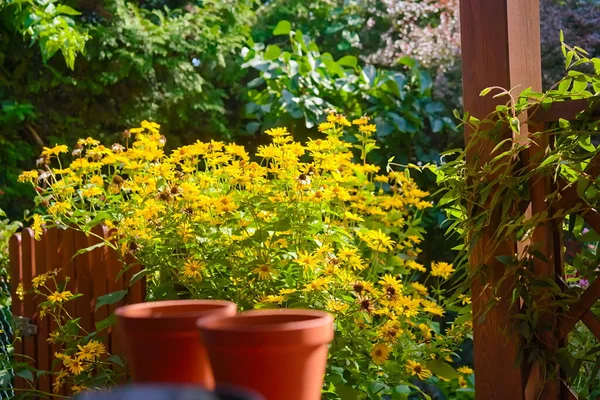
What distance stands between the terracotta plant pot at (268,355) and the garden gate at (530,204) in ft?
3.69

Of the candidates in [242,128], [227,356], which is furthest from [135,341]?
[242,128]

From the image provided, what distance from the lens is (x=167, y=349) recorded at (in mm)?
891

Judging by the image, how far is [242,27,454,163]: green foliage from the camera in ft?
15.6

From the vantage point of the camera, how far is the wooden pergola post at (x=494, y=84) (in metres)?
1.94

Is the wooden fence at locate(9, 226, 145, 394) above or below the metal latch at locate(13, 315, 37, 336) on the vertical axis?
above

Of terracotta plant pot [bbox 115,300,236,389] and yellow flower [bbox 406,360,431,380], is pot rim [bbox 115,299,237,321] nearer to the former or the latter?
terracotta plant pot [bbox 115,300,236,389]

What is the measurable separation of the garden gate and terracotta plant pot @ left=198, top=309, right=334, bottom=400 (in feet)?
3.69

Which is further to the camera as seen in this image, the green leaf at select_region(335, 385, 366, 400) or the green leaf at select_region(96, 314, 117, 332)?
the green leaf at select_region(96, 314, 117, 332)

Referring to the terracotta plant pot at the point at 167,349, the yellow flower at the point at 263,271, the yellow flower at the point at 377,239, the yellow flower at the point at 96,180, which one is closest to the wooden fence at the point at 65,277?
the yellow flower at the point at 96,180

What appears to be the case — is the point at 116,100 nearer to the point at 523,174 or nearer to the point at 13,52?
the point at 13,52

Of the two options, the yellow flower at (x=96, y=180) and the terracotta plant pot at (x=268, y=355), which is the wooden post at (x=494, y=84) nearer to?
the terracotta plant pot at (x=268, y=355)

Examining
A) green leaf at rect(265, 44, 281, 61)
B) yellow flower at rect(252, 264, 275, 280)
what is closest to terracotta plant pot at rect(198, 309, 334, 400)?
yellow flower at rect(252, 264, 275, 280)

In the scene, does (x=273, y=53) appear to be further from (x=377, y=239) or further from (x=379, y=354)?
(x=379, y=354)

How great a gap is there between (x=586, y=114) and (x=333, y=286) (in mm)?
870
